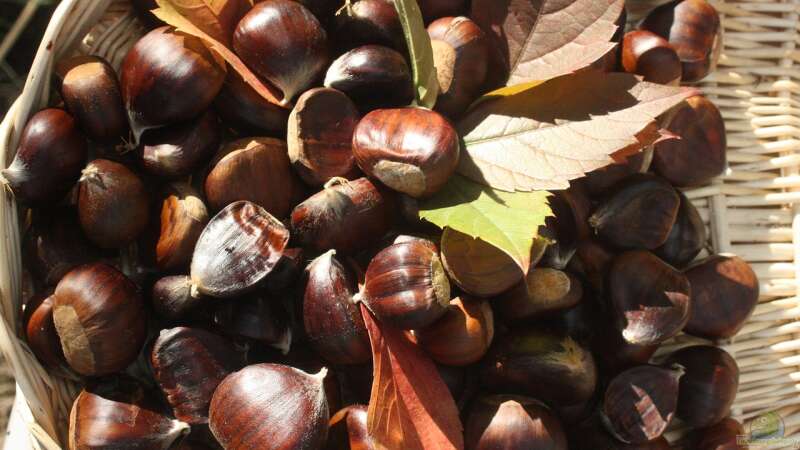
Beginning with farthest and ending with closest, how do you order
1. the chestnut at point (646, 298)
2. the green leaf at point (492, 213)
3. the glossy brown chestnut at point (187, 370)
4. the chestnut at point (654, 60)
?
1. the chestnut at point (654, 60)
2. the chestnut at point (646, 298)
3. the glossy brown chestnut at point (187, 370)
4. the green leaf at point (492, 213)

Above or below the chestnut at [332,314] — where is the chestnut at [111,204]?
above

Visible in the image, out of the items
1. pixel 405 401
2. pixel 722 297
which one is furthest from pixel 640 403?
pixel 405 401

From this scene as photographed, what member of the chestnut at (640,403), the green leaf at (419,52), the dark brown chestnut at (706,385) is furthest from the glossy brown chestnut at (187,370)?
the dark brown chestnut at (706,385)

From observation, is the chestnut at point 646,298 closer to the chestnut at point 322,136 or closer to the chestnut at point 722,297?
the chestnut at point 722,297

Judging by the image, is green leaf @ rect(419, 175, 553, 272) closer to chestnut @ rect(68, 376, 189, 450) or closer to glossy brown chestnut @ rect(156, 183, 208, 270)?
glossy brown chestnut @ rect(156, 183, 208, 270)

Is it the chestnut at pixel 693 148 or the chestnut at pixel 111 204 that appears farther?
the chestnut at pixel 693 148

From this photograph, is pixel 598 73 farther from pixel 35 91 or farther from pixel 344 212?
pixel 35 91

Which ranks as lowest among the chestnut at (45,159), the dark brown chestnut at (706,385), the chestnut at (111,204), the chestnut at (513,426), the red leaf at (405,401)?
the dark brown chestnut at (706,385)
